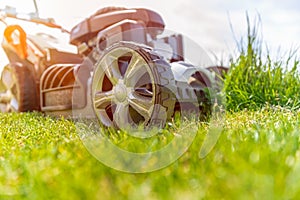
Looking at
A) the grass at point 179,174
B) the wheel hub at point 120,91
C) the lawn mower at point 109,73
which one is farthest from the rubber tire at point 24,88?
the grass at point 179,174

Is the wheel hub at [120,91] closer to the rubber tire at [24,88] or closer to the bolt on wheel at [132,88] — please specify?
the bolt on wheel at [132,88]

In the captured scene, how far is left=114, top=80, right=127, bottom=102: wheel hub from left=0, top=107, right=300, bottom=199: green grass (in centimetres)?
102

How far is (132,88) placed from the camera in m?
2.61

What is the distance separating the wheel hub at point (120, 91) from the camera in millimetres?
2646

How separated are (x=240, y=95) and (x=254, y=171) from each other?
286 centimetres

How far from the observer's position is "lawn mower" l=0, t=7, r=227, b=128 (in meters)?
2.52

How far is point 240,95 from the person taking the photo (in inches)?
150

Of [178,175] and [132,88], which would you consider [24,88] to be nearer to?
[132,88]

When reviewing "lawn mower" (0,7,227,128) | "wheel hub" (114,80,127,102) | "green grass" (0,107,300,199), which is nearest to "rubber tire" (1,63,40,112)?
"lawn mower" (0,7,227,128)

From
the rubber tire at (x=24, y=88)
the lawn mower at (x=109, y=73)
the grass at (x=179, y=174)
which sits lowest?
the rubber tire at (x=24, y=88)

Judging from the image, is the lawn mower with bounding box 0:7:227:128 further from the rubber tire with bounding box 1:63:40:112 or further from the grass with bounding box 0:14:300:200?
the grass with bounding box 0:14:300:200

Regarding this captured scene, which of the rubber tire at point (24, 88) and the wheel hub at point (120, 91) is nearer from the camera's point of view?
the wheel hub at point (120, 91)

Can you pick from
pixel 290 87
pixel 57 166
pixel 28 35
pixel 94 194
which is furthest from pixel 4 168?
pixel 28 35

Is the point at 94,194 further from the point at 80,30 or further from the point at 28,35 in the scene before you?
the point at 28,35
